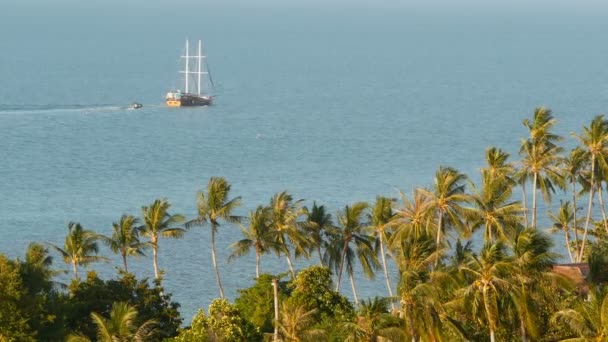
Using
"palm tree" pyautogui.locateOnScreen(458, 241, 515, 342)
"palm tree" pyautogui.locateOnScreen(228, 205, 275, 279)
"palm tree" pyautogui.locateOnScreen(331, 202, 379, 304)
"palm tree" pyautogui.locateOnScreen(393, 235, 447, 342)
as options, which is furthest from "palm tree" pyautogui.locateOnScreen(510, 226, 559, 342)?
"palm tree" pyautogui.locateOnScreen(228, 205, 275, 279)

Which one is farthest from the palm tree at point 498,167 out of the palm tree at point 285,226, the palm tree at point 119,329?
the palm tree at point 119,329

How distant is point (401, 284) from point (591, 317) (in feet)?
21.9

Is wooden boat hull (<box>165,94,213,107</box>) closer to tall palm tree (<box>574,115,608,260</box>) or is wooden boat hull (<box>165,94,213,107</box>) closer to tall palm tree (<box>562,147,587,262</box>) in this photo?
tall palm tree (<box>562,147,587,262</box>)

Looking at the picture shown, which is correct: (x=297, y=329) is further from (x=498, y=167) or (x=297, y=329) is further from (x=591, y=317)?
(x=498, y=167)

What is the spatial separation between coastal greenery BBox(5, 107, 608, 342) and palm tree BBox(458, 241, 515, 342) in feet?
0.16

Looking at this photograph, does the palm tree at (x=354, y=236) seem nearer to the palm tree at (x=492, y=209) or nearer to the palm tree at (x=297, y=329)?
the palm tree at (x=492, y=209)

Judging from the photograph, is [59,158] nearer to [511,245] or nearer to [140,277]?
[140,277]

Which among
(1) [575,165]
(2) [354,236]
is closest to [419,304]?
(2) [354,236]

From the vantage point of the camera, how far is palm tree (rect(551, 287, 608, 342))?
4606 cm

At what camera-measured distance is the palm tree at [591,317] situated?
151ft

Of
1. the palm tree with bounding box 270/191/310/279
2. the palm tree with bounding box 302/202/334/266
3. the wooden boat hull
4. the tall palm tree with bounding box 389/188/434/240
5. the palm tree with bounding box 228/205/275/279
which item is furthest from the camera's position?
the wooden boat hull

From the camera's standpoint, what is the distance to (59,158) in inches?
5773

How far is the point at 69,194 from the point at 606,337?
84585 millimetres

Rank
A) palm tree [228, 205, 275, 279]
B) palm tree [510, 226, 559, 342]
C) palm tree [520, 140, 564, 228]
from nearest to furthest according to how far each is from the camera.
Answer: palm tree [510, 226, 559, 342] < palm tree [228, 205, 275, 279] < palm tree [520, 140, 564, 228]
